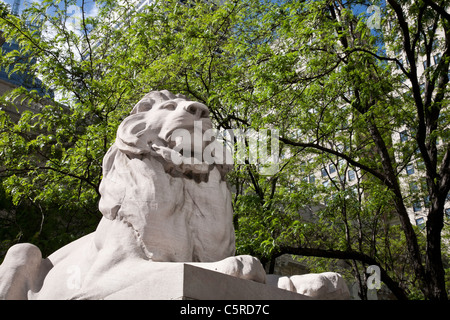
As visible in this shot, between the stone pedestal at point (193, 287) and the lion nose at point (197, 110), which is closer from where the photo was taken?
the stone pedestal at point (193, 287)

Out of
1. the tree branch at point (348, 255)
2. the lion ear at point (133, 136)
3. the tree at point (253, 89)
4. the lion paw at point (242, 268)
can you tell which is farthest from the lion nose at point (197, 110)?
the tree branch at point (348, 255)

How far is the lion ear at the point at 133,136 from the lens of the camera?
421cm

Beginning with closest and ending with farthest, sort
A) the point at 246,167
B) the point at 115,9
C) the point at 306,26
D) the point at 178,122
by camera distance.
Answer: the point at 178,122 → the point at 306,26 → the point at 246,167 → the point at 115,9

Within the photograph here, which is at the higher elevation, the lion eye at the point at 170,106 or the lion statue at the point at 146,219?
the lion eye at the point at 170,106

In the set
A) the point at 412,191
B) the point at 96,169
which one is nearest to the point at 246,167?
the point at 96,169

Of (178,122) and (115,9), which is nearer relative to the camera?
(178,122)

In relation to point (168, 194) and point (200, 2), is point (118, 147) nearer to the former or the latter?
point (168, 194)

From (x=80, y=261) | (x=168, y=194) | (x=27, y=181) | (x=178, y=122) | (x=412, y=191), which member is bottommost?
(x=80, y=261)

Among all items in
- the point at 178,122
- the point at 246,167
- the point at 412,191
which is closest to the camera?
the point at 178,122

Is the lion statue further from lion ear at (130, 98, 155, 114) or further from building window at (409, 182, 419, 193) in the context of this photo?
building window at (409, 182, 419, 193)

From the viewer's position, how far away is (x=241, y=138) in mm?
11820

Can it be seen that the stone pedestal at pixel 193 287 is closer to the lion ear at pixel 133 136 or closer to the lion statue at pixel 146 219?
the lion statue at pixel 146 219

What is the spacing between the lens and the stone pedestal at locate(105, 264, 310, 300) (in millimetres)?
2938

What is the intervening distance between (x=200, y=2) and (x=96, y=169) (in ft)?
18.2
